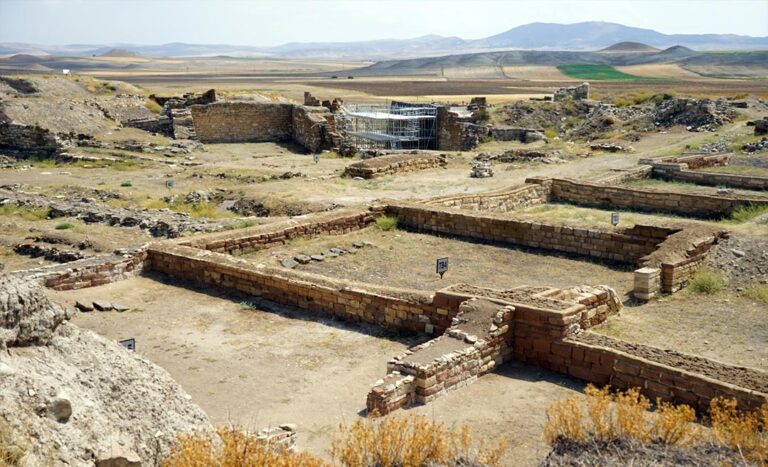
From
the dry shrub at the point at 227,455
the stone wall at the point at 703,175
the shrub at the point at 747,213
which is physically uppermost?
the dry shrub at the point at 227,455

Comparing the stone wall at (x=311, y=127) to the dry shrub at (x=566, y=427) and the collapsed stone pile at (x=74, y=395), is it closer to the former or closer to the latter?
the collapsed stone pile at (x=74, y=395)

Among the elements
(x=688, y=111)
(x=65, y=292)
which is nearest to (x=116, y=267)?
(x=65, y=292)

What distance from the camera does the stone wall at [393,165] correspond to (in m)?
26.2

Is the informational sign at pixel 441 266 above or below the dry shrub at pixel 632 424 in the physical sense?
below

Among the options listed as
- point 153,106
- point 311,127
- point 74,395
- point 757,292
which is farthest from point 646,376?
point 153,106

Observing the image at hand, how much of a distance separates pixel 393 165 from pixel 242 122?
537 inches

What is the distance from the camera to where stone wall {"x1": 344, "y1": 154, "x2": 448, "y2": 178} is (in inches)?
1033

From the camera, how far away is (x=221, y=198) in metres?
23.1

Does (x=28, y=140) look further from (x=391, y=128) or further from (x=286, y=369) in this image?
(x=286, y=369)

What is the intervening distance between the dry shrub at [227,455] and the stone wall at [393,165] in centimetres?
2014

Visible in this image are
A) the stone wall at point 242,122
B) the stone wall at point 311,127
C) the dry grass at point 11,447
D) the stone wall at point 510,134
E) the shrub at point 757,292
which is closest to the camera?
the dry grass at point 11,447

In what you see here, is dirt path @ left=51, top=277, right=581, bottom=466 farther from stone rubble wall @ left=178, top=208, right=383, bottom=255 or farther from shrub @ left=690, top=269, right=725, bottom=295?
shrub @ left=690, top=269, right=725, bottom=295

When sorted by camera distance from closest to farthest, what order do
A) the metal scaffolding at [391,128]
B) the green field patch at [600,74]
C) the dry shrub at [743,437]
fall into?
the dry shrub at [743,437] → the metal scaffolding at [391,128] → the green field patch at [600,74]

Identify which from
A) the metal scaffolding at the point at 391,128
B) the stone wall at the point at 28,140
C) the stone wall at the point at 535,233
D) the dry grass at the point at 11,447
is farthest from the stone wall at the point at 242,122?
the dry grass at the point at 11,447
